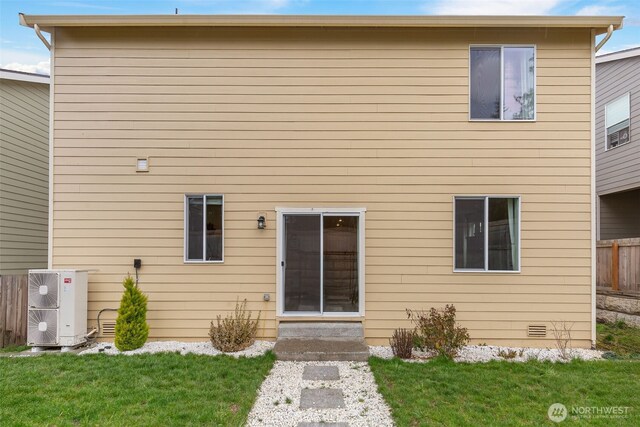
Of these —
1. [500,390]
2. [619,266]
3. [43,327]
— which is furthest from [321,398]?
[619,266]

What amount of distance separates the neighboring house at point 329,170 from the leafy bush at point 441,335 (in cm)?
51

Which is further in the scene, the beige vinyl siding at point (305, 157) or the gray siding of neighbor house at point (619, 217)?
the gray siding of neighbor house at point (619, 217)

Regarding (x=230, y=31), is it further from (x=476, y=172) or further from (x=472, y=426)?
(x=472, y=426)

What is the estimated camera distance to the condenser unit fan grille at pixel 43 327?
5770 mm

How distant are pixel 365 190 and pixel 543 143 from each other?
314cm

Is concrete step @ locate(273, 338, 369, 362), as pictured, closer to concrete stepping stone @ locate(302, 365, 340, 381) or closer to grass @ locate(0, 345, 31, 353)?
concrete stepping stone @ locate(302, 365, 340, 381)

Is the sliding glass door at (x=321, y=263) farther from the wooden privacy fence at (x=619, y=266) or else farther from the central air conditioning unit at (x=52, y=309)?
the wooden privacy fence at (x=619, y=266)

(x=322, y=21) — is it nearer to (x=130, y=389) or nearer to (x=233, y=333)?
(x=233, y=333)

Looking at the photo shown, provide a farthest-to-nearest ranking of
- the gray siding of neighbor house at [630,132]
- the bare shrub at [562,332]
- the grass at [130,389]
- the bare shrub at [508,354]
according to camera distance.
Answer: the gray siding of neighbor house at [630,132] → the bare shrub at [562,332] → the bare shrub at [508,354] → the grass at [130,389]

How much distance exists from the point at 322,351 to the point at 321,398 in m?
1.33

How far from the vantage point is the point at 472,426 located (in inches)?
136

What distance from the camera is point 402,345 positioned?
219 inches

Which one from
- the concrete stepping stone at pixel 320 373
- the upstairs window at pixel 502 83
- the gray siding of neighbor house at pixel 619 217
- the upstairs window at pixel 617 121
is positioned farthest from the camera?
the gray siding of neighbor house at pixel 619 217

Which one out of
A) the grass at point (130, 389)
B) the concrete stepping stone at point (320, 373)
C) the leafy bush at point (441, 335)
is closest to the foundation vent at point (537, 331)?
the leafy bush at point (441, 335)
